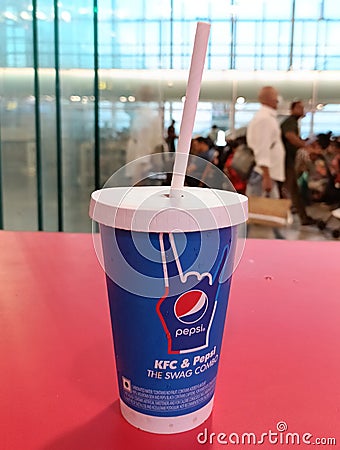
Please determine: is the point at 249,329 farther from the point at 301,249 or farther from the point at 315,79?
the point at 315,79

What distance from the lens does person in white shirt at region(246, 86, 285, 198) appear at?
316cm

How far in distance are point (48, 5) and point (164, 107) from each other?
0.91m

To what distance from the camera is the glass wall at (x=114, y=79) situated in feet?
9.28

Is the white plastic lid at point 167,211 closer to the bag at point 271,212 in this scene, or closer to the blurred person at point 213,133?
the bag at point 271,212

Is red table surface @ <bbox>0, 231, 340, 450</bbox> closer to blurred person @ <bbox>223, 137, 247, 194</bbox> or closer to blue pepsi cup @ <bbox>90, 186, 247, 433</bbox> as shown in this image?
blue pepsi cup @ <bbox>90, 186, 247, 433</bbox>

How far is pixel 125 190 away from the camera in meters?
0.38

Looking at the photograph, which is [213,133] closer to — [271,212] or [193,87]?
[271,212]

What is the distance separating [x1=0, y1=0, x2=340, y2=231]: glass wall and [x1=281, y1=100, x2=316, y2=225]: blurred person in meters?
0.08

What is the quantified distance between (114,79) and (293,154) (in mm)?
1226

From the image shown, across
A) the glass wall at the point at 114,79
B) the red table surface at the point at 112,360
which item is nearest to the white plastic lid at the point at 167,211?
the red table surface at the point at 112,360

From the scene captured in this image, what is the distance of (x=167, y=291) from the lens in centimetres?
33

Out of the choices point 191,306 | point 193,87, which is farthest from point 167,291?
point 193,87

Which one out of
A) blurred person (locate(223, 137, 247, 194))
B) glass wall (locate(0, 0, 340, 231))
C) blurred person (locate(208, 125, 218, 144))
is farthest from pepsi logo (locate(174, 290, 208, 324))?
blurred person (locate(208, 125, 218, 144))

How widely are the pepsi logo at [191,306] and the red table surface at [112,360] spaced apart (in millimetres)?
85
